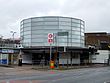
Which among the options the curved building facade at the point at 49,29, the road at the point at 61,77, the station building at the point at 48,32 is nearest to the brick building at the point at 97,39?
the station building at the point at 48,32

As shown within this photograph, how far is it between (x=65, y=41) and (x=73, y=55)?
5.01 metres

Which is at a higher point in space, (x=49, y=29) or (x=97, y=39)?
(x=49, y=29)

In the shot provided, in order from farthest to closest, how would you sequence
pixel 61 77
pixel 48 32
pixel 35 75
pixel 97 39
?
pixel 97 39 → pixel 48 32 → pixel 35 75 → pixel 61 77

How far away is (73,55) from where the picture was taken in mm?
64312

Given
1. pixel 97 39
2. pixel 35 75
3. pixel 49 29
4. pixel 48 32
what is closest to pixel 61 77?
pixel 35 75

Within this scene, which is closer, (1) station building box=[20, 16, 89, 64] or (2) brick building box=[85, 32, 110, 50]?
(1) station building box=[20, 16, 89, 64]

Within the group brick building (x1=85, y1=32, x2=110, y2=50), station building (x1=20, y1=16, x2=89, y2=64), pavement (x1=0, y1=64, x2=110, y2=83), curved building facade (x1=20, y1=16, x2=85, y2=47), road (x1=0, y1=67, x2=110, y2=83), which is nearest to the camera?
road (x1=0, y1=67, x2=110, y2=83)

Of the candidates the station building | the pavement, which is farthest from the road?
the station building

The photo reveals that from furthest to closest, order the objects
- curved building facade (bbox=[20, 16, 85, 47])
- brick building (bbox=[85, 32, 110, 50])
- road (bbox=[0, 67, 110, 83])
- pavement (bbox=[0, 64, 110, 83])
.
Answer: brick building (bbox=[85, 32, 110, 50]) → curved building facade (bbox=[20, 16, 85, 47]) → pavement (bbox=[0, 64, 110, 83]) → road (bbox=[0, 67, 110, 83])

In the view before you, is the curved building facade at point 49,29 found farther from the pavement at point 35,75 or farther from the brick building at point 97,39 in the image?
the brick building at point 97,39

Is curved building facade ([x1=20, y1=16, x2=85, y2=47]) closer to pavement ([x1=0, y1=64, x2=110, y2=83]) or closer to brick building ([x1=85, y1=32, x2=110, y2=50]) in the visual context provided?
pavement ([x1=0, y1=64, x2=110, y2=83])

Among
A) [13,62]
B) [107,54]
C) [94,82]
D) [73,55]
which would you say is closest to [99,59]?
[107,54]

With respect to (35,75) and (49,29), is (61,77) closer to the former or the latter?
(35,75)

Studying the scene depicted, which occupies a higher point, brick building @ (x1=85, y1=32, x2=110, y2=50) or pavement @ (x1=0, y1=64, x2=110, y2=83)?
brick building @ (x1=85, y1=32, x2=110, y2=50)
